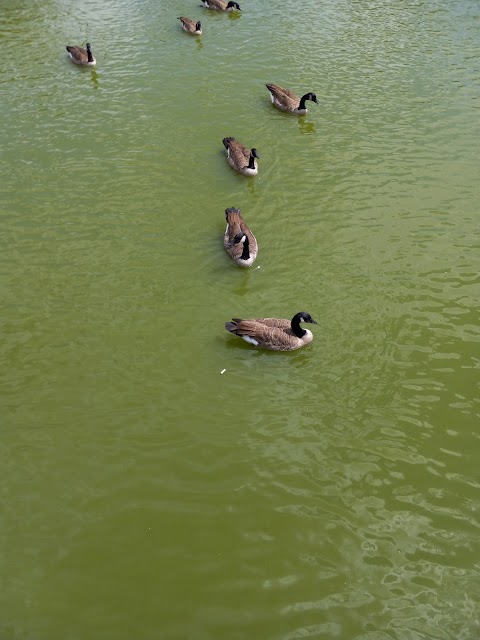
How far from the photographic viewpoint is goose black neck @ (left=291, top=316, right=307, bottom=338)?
11.4 m

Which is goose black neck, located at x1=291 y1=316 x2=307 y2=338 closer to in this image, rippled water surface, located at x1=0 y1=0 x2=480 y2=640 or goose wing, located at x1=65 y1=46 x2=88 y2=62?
rippled water surface, located at x1=0 y1=0 x2=480 y2=640

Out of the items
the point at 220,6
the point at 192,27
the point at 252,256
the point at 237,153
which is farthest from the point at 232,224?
the point at 220,6

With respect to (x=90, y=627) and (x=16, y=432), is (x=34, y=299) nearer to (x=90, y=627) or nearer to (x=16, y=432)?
(x=16, y=432)

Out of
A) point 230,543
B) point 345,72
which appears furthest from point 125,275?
point 345,72

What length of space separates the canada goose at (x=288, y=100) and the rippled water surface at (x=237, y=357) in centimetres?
56

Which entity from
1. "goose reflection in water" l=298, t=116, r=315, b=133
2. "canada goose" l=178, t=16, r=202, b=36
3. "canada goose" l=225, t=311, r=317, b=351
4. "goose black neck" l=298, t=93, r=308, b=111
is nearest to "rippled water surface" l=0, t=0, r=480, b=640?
"goose reflection in water" l=298, t=116, r=315, b=133

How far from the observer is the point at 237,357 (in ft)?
38.2

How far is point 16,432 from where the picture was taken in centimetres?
1012

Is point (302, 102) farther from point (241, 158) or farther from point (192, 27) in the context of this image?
point (192, 27)

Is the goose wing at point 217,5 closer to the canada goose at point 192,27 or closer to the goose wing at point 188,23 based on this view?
the goose wing at point 188,23

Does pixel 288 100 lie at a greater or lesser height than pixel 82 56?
lesser

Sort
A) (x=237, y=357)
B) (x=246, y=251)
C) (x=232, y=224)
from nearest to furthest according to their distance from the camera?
(x=237, y=357) < (x=246, y=251) < (x=232, y=224)

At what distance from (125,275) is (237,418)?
204 inches

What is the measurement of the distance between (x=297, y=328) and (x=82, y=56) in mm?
17113
